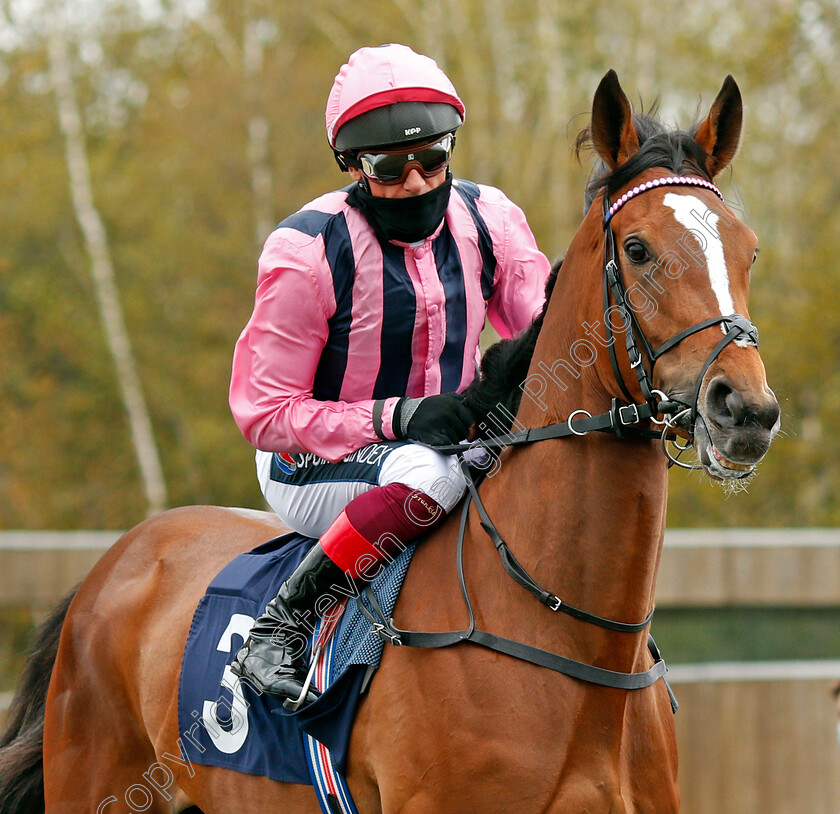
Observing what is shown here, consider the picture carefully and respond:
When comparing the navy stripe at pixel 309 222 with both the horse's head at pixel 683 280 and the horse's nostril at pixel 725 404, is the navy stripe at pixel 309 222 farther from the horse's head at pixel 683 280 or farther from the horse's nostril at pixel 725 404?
the horse's nostril at pixel 725 404

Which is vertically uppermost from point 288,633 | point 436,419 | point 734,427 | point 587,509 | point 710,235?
point 710,235

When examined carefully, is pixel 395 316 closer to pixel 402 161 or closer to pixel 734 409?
pixel 402 161

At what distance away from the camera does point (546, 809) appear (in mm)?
2396

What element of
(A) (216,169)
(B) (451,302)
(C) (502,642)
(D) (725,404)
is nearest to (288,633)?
(C) (502,642)

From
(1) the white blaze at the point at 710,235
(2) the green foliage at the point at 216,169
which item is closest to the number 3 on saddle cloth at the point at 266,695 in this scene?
(1) the white blaze at the point at 710,235

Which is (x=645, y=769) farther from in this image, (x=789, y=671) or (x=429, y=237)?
(x=789, y=671)

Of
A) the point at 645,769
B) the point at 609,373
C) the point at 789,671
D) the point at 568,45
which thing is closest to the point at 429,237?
the point at 609,373

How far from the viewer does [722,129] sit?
2582 mm

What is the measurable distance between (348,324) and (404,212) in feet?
1.15

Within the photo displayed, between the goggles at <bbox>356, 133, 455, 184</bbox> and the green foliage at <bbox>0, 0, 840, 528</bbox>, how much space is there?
12679 millimetres

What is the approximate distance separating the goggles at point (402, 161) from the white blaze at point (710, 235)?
81 cm

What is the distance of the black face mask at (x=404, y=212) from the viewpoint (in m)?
3.00

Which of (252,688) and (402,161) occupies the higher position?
(402,161)

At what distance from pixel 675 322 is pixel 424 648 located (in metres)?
1.01
